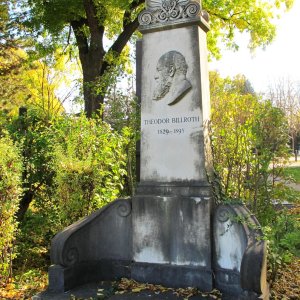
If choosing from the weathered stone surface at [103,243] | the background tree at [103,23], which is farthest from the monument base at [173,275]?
the background tree at [103,23]

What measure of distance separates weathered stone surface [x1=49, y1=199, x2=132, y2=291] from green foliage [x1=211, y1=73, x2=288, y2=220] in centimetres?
152

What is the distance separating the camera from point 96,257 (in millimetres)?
5309

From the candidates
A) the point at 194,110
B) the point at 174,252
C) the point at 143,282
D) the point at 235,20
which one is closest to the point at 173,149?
the point at 194,110

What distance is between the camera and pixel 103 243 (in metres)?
5.36

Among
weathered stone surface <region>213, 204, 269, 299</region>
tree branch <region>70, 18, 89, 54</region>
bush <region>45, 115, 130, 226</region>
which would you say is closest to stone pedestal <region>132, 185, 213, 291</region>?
weathered stone surface <region>213, 204, 269, 299</region>

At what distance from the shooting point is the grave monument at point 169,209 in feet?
15.4

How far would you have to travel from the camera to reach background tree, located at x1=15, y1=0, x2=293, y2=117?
13367 mm

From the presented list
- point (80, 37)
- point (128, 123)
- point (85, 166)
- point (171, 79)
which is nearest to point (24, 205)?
point (85, 166)

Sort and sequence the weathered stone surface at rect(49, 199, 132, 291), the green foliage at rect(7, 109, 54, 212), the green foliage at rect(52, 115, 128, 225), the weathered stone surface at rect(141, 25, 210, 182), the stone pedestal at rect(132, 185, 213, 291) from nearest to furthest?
the stone pedestal at rect(132, 185, 213, 291)
the weathered stone surface at rect(141, 25, 210, 182)
the weathered stone surface at rect(49, 199, 132, 291)
the green foliage at rect(52, 115, 128, 225)
the green foliage at rect(7, 109, 54, 212)

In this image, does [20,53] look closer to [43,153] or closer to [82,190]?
[43,153]

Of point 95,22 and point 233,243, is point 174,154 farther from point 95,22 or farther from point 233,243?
point 95,22

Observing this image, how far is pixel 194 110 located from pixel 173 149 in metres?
0.57

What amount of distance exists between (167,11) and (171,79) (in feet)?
3.04

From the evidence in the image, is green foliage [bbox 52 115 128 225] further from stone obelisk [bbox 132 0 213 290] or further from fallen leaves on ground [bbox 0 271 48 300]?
stone obelisk [bbox 132 0 213 290]
